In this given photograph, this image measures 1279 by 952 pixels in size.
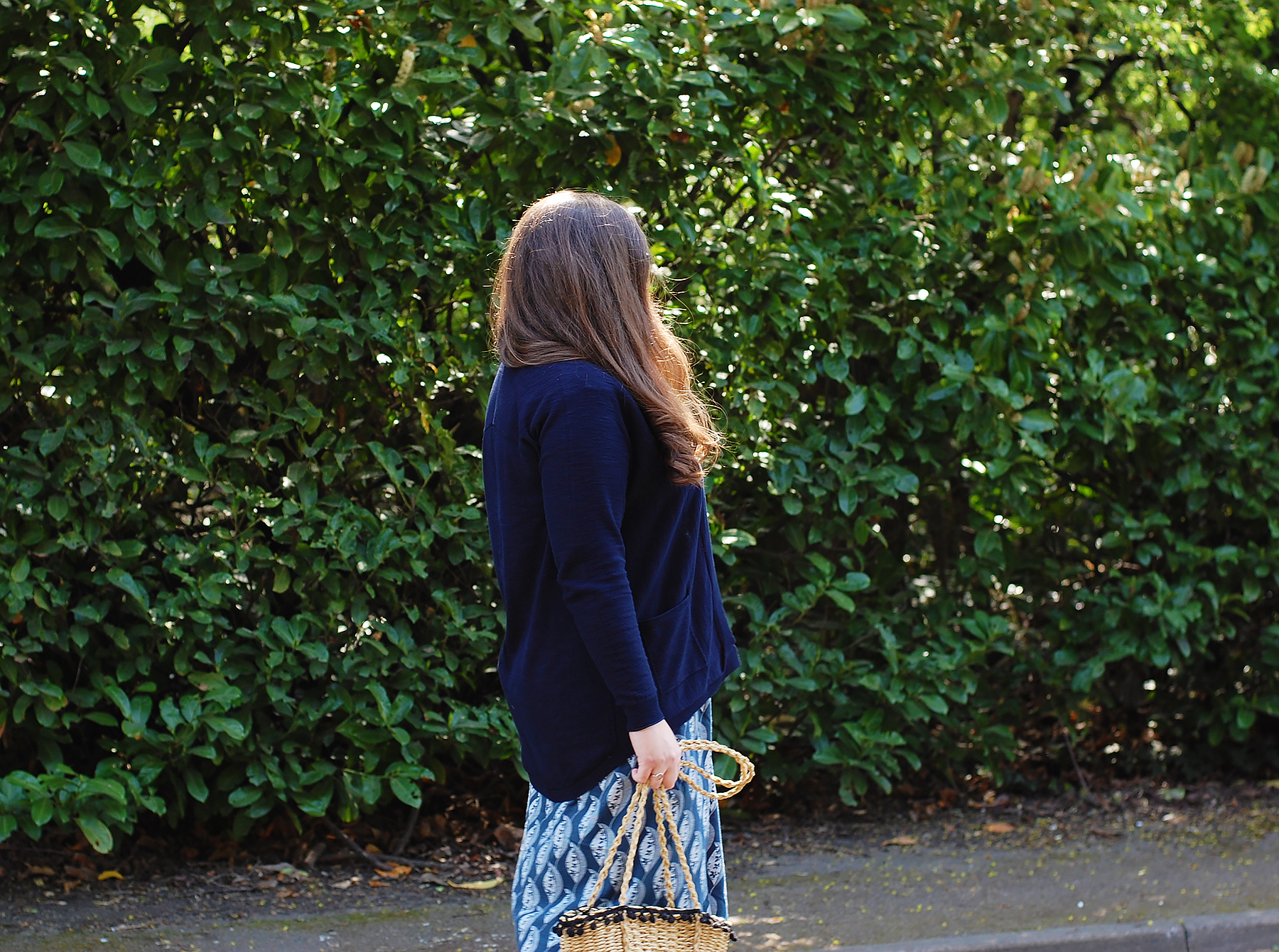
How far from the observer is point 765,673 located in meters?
4.28

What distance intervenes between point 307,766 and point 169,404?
125 cm

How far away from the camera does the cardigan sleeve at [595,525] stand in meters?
2.13

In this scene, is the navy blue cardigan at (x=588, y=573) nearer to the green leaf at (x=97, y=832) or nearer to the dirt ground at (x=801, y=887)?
the dirt ground at (x=801, y=887)

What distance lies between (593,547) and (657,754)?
0.41 meters

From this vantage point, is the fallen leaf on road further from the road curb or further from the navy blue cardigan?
the navy blue cardigan

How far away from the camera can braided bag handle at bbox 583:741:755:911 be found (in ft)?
7.40

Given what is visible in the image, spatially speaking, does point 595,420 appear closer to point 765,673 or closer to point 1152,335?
point 765,673

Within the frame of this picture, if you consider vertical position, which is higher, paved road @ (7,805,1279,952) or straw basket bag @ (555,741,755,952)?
straw basket bag @ (555,741,755,952)

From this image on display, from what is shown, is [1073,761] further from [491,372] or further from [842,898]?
[491,372]

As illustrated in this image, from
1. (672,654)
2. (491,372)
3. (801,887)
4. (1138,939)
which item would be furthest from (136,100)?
(1138,939)

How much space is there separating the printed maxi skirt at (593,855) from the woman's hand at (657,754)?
0.11 meters

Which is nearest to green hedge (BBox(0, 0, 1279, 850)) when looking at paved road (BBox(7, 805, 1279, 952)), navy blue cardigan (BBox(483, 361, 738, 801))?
paved road (BBox(7, 805, 1279, 952))

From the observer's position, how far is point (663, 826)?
230 cm

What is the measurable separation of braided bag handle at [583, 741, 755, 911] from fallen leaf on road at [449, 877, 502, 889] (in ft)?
5.72
